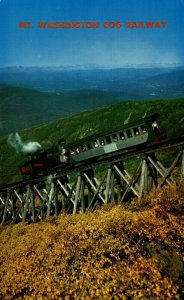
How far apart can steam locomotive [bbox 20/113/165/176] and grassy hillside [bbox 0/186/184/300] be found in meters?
4.54

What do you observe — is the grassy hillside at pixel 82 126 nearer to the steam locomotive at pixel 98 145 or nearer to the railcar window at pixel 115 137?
the steam locomotive at pixel 98 145

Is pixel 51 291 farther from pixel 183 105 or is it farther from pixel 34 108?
pixel 34 108

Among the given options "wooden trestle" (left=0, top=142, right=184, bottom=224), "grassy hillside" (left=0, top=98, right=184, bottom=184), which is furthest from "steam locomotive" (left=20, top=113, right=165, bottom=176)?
"grassy hillside" (left=0, top=98, right=184, bottom=184)

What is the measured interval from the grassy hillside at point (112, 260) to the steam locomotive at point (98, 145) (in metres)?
4.54

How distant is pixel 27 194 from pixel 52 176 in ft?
9.42

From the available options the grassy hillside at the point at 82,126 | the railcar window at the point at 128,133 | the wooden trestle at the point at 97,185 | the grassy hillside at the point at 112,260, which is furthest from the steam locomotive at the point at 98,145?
the grassy hillside at the point at 82,126

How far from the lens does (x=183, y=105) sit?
42000 millimetres

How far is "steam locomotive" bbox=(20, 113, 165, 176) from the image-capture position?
1725 centimetres

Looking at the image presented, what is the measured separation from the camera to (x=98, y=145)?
1897 cm

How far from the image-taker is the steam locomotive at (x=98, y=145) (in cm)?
1725

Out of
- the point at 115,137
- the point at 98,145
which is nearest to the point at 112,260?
the point at 115,137

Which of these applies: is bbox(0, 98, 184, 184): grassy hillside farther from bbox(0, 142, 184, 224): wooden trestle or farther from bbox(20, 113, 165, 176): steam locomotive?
bbox(0, 142, 184, 224): wooden trestle

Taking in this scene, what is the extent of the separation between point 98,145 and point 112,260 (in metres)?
9.37

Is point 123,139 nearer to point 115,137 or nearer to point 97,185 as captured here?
point 115,137
